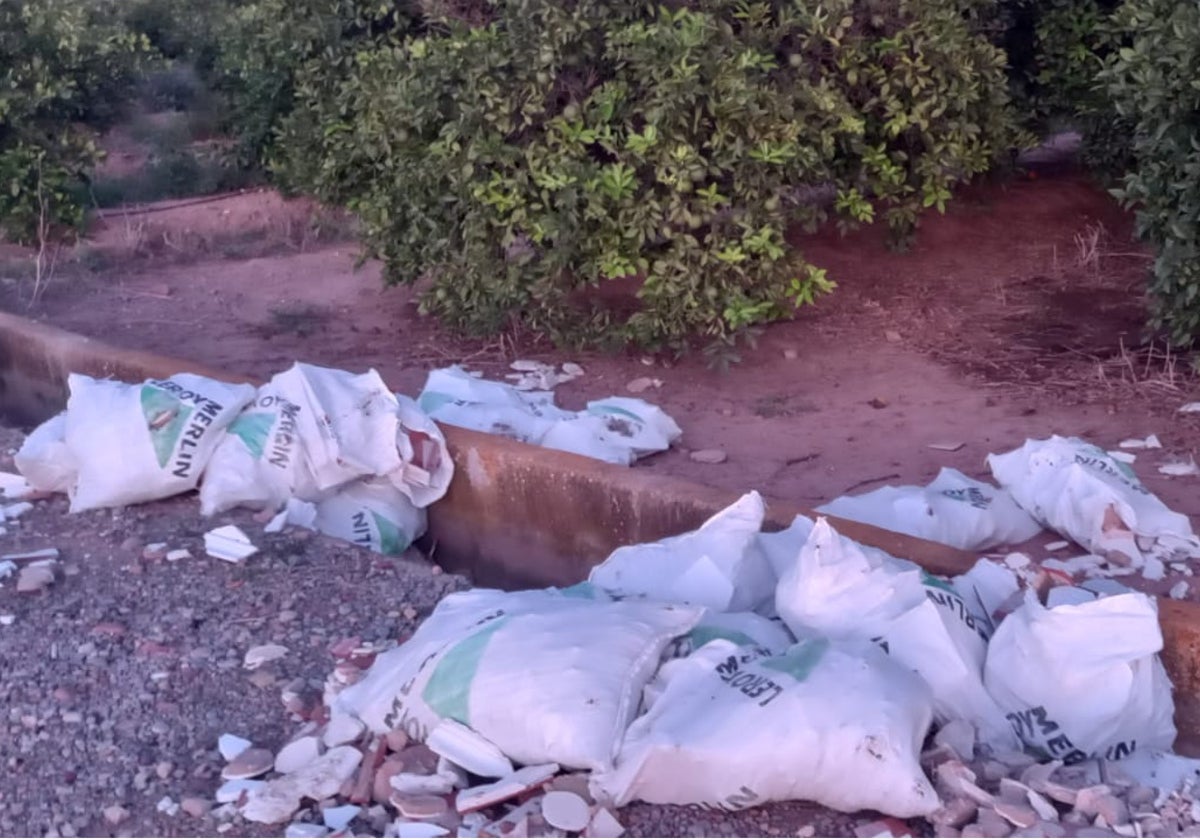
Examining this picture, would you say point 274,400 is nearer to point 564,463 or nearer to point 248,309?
point 564,463

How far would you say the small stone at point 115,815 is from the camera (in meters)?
3.21

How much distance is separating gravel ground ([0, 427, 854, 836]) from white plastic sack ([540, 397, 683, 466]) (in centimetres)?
82

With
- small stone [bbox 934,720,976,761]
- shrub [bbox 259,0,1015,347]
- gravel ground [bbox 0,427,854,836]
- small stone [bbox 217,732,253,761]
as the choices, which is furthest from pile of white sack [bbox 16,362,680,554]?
small stone [bbox 934,720,976,761]

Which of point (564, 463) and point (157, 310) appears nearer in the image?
point (564, 463)

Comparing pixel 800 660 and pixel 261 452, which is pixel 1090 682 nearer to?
pixel 800 660

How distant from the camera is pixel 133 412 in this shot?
509cm

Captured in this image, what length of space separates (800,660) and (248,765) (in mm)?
1355

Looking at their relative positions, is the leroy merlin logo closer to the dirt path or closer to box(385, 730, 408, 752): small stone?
the dirt path

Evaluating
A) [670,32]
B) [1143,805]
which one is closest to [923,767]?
[1143,805]

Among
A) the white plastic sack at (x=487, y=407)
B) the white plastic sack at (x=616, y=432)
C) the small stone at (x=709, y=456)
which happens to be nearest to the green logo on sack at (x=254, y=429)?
the white plastic sack at (x=487, y=407)

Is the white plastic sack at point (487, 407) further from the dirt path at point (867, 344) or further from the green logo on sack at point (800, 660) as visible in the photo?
the green logo on sack at point (800, 660)

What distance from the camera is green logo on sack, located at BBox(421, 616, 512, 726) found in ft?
10.7

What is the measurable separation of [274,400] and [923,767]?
2954 mm

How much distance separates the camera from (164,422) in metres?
5.08
